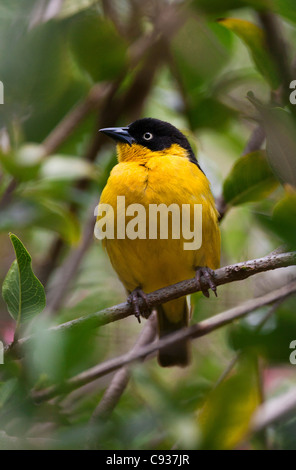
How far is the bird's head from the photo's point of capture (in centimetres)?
418

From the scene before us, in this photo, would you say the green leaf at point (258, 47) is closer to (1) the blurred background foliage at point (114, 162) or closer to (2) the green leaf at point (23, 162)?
(1) the blurred background foliage at point (114, 162)

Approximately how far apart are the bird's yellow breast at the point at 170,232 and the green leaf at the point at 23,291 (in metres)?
1.37

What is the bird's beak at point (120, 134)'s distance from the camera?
4082mm

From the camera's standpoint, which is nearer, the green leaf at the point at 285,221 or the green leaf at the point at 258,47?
the green leaf at the point at 285,221

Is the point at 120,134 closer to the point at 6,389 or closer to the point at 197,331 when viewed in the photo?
the point at 197,331

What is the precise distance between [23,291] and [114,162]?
1.94 metres

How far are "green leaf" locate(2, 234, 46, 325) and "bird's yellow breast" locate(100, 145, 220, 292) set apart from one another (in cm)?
137

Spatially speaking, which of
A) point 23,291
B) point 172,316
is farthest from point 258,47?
A: point 172,316

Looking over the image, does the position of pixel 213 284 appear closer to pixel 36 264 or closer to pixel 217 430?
pixel 217 430

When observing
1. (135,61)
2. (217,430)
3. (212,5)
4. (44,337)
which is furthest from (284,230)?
(135,61)

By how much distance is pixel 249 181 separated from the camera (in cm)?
318

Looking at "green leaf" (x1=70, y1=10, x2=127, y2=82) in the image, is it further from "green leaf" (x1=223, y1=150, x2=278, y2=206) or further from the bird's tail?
the bird's tail

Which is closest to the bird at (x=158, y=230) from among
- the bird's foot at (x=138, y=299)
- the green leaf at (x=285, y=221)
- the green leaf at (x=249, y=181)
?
the bird's foot at (x=138, y=299)
